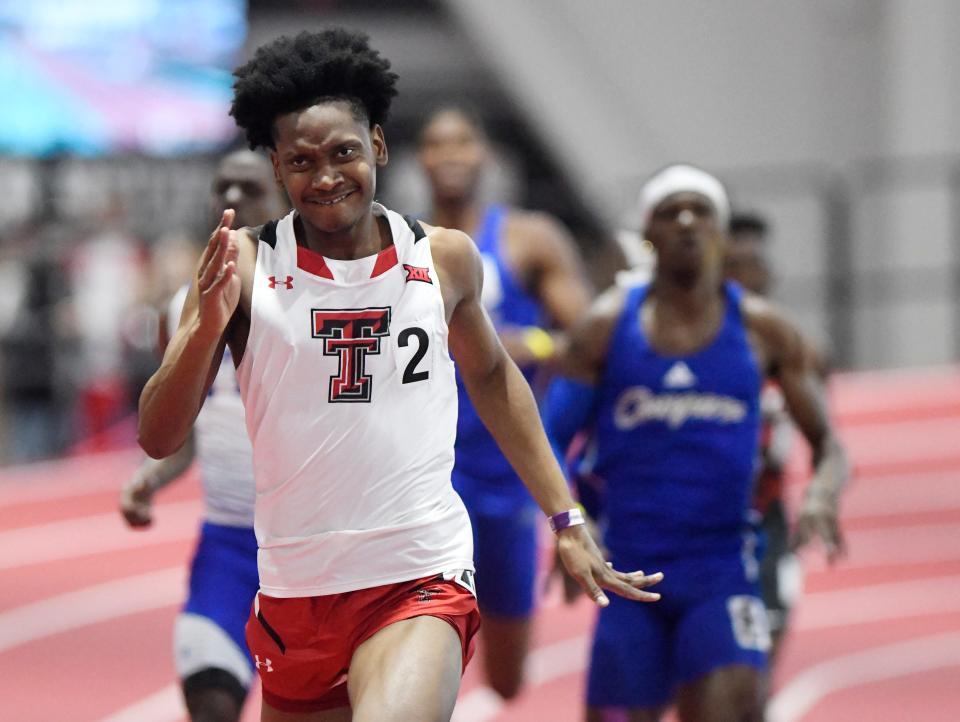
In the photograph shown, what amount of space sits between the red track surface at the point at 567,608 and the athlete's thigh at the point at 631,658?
2.92 metres

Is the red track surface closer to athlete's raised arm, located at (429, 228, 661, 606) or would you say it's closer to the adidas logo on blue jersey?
the adidas logo on blue jersey

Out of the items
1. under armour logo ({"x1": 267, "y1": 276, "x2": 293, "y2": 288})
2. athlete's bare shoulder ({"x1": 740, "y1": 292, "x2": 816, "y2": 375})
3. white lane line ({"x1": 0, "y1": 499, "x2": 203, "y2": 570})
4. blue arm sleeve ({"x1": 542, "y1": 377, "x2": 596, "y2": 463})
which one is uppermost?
under armour logo ({"x1": 267, "y1": 276, "x2": 293, "y2": 288})

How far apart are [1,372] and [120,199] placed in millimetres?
2143

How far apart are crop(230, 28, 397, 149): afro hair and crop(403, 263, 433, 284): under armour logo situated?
370 mm

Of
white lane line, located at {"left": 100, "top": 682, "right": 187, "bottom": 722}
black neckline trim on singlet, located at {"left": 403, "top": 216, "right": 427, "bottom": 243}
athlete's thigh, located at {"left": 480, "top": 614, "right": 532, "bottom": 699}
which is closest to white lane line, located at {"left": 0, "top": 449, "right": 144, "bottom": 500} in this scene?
white lane line, located at {"left": 100, "top": 682, "right": 187, "bottom": 722}

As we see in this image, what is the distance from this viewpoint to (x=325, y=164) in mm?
4375

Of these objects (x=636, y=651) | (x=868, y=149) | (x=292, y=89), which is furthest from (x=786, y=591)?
(x=868, y=149)

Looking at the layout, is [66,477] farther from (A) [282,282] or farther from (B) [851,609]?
(A) [282,282]

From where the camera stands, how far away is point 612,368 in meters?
6.14

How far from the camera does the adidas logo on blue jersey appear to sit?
6.04 meters

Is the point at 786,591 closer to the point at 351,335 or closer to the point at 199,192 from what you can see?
the point at 351,335

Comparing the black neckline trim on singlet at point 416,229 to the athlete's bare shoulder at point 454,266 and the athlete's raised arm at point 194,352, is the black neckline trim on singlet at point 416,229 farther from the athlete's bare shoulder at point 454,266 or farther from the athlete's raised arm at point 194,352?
the athlete's raised arm at point 194,352

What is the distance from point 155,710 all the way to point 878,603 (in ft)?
16.9

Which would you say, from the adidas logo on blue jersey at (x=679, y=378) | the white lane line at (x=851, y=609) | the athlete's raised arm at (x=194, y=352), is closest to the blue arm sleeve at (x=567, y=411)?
the adidas logo on blue jersey at (x=679, y=378)
